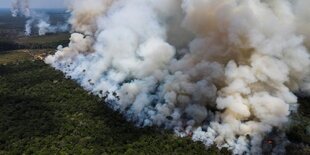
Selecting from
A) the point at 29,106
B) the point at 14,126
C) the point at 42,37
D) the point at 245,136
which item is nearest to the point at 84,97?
the point at 29,106

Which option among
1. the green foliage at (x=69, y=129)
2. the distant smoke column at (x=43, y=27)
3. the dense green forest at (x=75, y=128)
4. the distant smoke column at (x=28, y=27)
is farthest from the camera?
the distant smoke column at (x=28, y=27)

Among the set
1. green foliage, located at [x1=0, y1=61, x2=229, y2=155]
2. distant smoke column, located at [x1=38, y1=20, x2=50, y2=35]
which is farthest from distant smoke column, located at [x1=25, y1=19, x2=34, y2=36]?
green foliage, located at [x1=0, y1=61, x2=229, y2=155]

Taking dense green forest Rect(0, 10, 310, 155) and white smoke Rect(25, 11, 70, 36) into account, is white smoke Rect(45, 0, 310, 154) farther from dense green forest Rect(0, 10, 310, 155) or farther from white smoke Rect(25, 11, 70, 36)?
white smoke Rect(25, 11, 70, 36)

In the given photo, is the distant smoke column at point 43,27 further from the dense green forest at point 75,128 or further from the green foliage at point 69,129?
the green foliage at point 69,129

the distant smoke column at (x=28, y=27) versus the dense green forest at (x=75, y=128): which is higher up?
the distant smoke column at (x=28, y=27)

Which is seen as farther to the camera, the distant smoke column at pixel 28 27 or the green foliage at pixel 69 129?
the distant smoke column at pixel 28 27

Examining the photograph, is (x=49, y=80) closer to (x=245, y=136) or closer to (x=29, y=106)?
(x=29, y=106)

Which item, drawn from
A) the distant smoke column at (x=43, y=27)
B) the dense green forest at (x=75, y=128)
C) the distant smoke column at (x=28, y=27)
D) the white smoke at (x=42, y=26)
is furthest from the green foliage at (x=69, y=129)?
the distant smoke column at (x=28, y=27)

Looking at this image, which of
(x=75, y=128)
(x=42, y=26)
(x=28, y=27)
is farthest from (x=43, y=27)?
(x=75, y=128)
